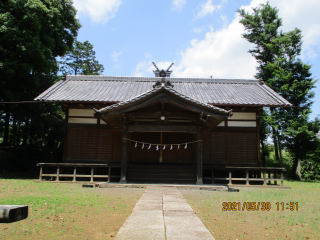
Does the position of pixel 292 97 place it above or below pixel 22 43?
below

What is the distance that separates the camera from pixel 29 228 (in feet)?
14.9

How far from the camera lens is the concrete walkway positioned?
397 cm

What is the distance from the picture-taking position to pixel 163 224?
459 cm

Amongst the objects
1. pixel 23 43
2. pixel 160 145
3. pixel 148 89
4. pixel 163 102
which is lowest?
pixel 160 145

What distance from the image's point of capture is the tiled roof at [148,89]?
46.8 feet

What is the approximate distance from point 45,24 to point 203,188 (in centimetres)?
1655

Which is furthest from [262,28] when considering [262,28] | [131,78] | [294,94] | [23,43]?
[23,43]

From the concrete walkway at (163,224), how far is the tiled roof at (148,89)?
30.0 ft

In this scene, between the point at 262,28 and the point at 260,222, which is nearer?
the point at 260,222

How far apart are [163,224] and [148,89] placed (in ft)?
43.1

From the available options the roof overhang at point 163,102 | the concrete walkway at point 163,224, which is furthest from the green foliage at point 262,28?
the concrete walkway at point 163,224

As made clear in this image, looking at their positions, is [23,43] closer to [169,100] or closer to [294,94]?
[169,100]

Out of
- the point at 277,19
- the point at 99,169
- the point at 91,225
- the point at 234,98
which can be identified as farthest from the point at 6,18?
the point at 277,19

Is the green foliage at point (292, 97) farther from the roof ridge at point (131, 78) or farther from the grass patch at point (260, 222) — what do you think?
the grass patch at point (260, 222)
